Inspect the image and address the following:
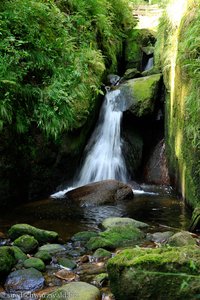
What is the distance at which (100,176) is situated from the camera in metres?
8.86

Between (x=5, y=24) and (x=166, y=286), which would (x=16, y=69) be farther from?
(x=166, y=286)

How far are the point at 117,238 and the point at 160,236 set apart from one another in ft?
1.99

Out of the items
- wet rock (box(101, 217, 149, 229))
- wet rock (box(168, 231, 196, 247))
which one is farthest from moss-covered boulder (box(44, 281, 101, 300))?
wet rock (box(101, 217, 149, 229))

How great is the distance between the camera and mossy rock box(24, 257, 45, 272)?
3.92 metres

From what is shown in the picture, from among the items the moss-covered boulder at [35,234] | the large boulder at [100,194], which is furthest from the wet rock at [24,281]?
the large boulder at [100,194]

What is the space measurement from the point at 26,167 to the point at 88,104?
2.11m

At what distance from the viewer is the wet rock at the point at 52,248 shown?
4.45 m

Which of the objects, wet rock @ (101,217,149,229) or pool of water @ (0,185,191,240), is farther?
pool of water @ (0,185,191,240)

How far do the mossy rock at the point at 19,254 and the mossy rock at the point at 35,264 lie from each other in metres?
0.11

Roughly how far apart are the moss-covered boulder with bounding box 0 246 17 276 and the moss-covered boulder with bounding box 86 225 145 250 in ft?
3.45

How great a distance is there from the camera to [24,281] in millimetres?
3617

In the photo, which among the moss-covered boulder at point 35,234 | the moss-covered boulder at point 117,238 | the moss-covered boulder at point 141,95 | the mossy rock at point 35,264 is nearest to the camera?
the mossy rock at point 35,264

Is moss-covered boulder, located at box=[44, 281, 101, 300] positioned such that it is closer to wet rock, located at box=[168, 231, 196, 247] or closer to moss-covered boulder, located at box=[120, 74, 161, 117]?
wet rock, located at box=[168, 231, 196, 247]

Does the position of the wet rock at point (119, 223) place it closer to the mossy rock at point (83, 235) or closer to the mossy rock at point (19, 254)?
the mossy rock at point (83, 235)
